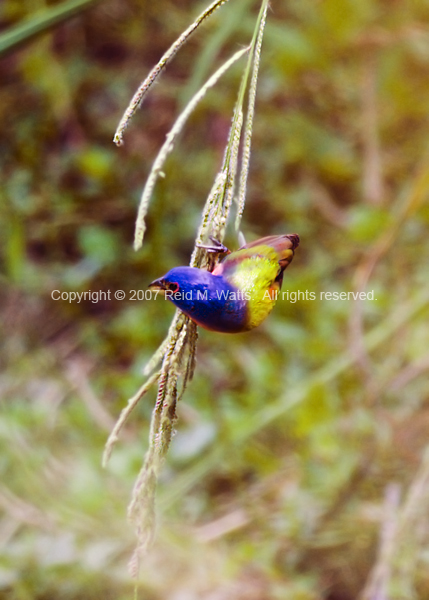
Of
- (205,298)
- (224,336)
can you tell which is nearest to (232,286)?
(205,298)

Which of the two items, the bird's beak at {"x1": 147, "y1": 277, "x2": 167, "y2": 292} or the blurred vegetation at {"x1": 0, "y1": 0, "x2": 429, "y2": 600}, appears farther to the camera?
the blurred vegetation at {"x1": 0, "y1": 0, "x2": 429, "y2": 600}

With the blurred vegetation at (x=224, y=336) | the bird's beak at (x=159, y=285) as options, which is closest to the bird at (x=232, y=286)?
the bird's beak at (x=159, y=285)

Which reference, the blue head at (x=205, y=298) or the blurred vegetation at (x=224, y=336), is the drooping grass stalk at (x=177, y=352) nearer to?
the blue head at (x=205, y=298)

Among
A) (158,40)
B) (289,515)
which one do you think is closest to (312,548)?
(289,515)

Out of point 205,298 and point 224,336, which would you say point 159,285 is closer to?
point 205,298

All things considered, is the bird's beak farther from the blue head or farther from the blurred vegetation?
the blurred vegetation

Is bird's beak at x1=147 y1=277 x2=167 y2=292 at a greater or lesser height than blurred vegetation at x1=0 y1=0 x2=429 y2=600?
lesser

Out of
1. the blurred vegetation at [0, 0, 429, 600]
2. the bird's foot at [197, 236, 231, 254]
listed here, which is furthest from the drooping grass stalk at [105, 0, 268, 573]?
Answer: the blurred vegetation at [0, 0, 429, 600]

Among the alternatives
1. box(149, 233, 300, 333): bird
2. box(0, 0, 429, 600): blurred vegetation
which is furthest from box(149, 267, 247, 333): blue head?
box(0, 0, 429, 600): blurred vegetation
